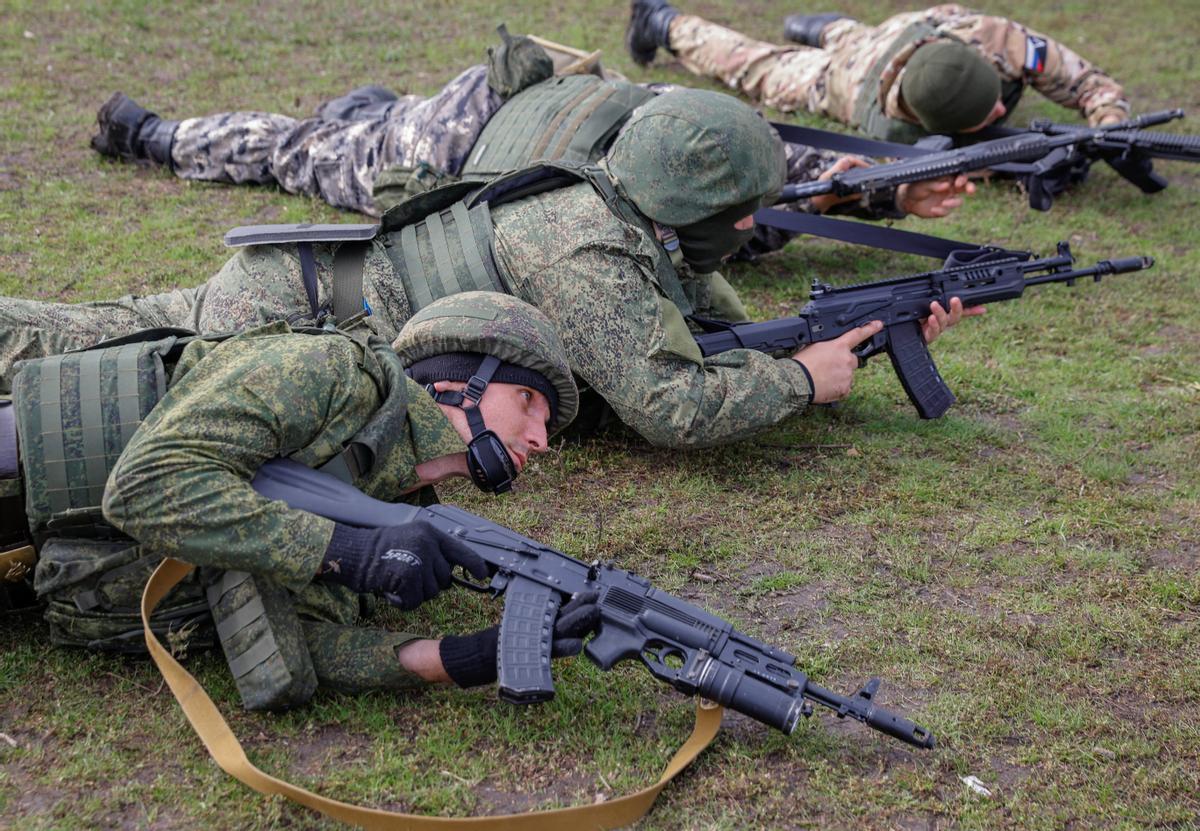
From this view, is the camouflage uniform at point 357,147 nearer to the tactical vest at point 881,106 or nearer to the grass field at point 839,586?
the grass field at point 839,586

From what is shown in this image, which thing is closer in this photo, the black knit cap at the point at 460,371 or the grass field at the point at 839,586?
the grass field at the point at 839,586

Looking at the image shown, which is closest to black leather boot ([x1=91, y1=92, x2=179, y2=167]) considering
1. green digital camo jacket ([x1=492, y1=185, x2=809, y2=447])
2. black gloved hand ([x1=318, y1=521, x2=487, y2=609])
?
green digital camo jacket ([x1=492, y1=185, x2=809, y2=447])

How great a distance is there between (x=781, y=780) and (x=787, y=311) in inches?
158

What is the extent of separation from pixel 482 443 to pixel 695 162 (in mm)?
1782

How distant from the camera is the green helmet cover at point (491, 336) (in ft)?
12.1

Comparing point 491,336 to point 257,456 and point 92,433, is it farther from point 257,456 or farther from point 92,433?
point 92,433

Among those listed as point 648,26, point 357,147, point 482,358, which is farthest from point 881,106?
point 482,358

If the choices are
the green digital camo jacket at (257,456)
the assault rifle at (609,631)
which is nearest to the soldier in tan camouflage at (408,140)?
the green digital camo jacket at (257,456)

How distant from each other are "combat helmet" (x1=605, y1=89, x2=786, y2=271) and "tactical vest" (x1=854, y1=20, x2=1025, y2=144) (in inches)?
154

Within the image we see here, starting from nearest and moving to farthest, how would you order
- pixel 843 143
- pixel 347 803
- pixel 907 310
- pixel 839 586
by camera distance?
pixel 347 803, pixel 839 586, pixel 907 310, pixel 843 143

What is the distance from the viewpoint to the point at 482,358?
373 centimetres

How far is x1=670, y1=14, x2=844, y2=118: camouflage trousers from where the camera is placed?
31.3ft

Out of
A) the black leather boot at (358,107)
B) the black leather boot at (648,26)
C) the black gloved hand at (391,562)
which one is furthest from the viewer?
the black leather boot at (648,26)

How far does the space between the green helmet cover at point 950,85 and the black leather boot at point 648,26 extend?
3018 mm
